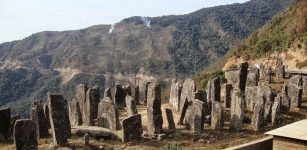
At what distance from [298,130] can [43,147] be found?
1144 centimetres

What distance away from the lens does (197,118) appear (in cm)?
2350

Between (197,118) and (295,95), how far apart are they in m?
8.96

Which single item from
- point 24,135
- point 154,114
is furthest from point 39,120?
point 154,114

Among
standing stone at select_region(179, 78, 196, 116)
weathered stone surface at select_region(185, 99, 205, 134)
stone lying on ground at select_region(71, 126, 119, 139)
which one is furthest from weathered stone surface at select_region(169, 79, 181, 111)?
stone lying on ground at select_region(71, 126, 119, 139)

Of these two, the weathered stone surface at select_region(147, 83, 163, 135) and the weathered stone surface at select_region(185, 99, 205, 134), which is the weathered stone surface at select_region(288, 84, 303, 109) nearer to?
the weathered stone surface at select_region(185, 99, 205, 134)

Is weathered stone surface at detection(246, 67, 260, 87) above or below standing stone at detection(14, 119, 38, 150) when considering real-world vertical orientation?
above

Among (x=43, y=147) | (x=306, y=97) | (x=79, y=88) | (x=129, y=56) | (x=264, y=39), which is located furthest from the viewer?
(x=129, y=56)

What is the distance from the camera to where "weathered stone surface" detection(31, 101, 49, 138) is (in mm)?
23875

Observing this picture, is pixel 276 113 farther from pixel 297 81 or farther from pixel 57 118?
pixel 57 118

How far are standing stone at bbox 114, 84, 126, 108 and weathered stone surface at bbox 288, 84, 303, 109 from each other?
11.8 meters

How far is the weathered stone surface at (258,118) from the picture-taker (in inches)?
956

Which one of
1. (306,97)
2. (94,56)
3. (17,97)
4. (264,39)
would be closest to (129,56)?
(94,56)

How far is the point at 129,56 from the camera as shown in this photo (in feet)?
541

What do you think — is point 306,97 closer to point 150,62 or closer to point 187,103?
point 187,103
